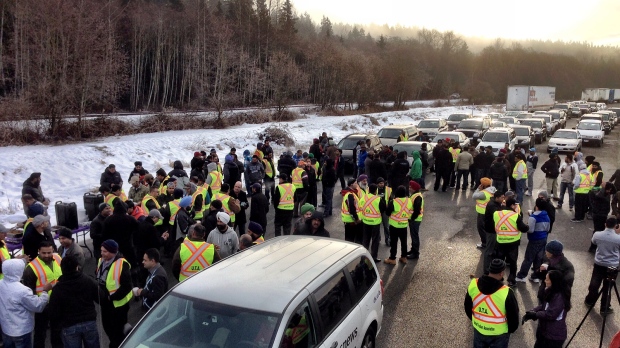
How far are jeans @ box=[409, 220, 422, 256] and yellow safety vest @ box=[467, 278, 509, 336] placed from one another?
4424mm

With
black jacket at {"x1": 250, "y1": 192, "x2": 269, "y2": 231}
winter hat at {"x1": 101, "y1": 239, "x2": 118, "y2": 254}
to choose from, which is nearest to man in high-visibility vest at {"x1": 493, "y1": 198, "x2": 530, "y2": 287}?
black jacket at {"x1": 250, "y1": 192, "x2": 269, "y2": 231}

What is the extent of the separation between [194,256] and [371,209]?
4.04 metres

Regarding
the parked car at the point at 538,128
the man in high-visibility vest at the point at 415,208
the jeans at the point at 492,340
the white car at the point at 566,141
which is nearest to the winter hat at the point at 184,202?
the man in high-visibility vest at the point at 415,208

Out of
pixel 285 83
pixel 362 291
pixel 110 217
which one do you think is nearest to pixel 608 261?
pixel 362 291

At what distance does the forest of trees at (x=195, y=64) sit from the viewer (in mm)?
21750

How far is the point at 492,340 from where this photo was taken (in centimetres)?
A: 504

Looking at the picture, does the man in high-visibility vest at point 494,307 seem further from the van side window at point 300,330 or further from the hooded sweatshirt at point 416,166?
the hooded sweatshirt at point 416,166

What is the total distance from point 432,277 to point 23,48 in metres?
27.9

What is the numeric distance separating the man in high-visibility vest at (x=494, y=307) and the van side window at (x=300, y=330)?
6.61 feet

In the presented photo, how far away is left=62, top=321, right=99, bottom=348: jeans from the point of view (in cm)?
496

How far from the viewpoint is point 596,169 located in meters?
12.2

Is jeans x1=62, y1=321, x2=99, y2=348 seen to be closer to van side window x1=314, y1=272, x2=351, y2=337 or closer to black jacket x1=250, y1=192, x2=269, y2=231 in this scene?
Answer: van side window x1=314, y1=272, x2=351, y2=337

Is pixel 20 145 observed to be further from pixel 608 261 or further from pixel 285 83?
pixel 285 83

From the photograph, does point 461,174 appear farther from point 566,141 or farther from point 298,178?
point 566,141
